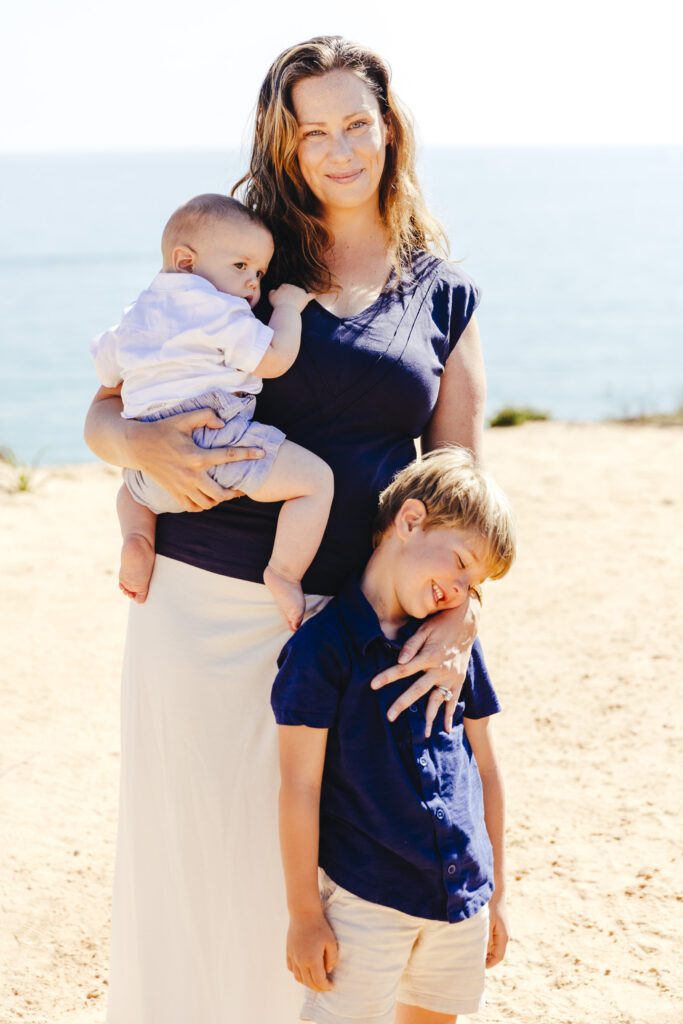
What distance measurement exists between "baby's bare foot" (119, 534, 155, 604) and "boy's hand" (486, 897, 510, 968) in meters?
1.00

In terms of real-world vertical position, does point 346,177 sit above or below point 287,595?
above

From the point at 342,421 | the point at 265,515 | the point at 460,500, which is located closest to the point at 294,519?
the point at 265,515

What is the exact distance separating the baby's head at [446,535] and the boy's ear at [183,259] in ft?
2.15

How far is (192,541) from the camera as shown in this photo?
7.81ft

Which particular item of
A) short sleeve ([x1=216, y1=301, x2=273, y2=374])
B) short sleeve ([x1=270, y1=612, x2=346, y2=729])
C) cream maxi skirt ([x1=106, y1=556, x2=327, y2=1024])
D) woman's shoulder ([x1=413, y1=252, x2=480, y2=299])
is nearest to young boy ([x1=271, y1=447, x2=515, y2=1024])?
A: short sleeve ([x1=270, y1=612, x2=346, y2=729])

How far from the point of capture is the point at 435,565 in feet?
6.82

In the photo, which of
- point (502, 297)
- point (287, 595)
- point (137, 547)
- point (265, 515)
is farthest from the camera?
point (502, 297)

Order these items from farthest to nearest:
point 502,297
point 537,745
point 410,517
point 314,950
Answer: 1. point 502,297
2. point 537,745
3. point 410,517
4. point 314,950

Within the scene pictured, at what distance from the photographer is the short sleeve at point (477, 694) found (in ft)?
7.48

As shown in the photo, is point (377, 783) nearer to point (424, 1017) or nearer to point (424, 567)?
point (424, 567)

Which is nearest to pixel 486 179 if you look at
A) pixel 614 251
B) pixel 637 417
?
pixel 614 251

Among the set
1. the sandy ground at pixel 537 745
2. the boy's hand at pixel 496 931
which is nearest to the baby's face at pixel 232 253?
the boy's hand at pixel 496 931

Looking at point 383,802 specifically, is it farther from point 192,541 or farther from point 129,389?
point 129,389

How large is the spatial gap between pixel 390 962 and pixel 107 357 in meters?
1.34
